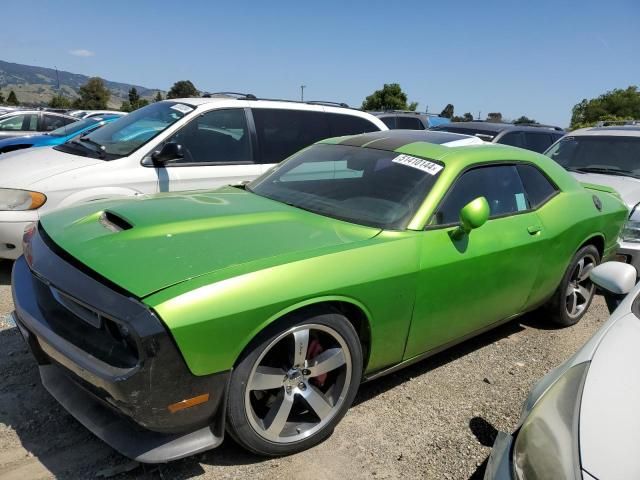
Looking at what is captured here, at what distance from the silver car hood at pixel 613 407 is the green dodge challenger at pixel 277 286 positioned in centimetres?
98

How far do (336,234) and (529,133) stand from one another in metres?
9.18

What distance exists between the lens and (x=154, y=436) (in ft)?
7.01

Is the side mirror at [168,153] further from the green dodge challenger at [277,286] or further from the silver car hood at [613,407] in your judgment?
the silver car hood at [613,407]

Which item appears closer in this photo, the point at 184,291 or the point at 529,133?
the point at 184,291

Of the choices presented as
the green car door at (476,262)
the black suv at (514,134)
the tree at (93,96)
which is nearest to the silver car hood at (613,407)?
the green car door at (476,262)

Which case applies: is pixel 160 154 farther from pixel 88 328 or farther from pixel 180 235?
pixel 88 328

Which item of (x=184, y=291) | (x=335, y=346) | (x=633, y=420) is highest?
(x=184, y=291)

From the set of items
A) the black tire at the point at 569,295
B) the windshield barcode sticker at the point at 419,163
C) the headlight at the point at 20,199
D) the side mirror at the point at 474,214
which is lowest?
the black tire at the point at 569,295

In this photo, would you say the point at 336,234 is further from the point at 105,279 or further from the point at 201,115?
the point at 201,115

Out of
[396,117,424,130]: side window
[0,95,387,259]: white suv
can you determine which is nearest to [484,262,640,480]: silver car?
[0,95,387,259]: white suv

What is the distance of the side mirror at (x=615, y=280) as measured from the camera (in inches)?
101

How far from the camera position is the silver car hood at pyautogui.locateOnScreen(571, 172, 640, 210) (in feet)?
18.0

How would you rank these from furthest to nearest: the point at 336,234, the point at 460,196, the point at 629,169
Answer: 1. the point at 629,169
2. the point at 460,196
3. the point at 336,234

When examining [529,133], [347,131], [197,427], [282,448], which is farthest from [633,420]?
[529,133]
